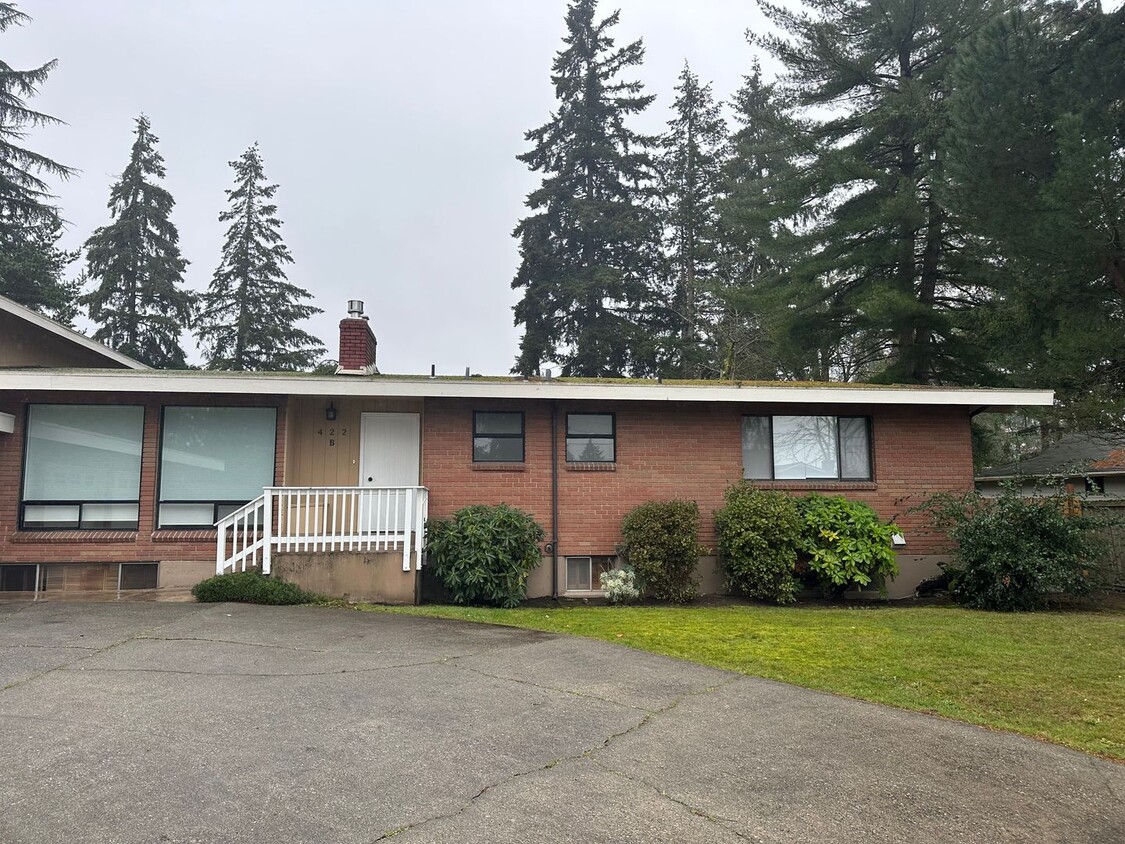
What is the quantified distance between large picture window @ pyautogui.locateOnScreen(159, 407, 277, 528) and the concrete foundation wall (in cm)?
170

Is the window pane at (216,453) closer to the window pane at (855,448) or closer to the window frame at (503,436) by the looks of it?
the window frame at (503,436)

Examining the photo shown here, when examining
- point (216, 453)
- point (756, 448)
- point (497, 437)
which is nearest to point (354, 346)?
point (216, 453)

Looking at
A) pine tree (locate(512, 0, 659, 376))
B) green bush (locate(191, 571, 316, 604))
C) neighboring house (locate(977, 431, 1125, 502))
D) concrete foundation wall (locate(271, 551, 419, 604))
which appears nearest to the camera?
green bush (locate(191, 571, 316, 604))

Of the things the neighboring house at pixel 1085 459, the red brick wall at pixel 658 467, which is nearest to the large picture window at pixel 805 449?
the red brick wall at pixel 658 467

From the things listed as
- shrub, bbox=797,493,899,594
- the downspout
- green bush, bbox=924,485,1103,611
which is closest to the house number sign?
the downspout

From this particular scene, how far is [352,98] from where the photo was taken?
36062 mm

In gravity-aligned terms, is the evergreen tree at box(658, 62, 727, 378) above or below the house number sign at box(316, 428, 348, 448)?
above

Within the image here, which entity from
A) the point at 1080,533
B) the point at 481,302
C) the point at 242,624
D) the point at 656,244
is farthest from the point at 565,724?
the point at 481,302

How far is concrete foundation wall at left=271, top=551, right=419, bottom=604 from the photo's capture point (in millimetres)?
9414

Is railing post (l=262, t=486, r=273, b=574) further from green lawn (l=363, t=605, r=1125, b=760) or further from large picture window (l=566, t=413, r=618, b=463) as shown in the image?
large picture window (l=566, t=413, r=618, b=463)

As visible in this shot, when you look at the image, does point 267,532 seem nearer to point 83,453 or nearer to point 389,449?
point 389,449

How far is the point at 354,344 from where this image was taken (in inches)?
470

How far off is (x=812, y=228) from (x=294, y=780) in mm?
17899

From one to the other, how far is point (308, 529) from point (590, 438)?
4.37m
